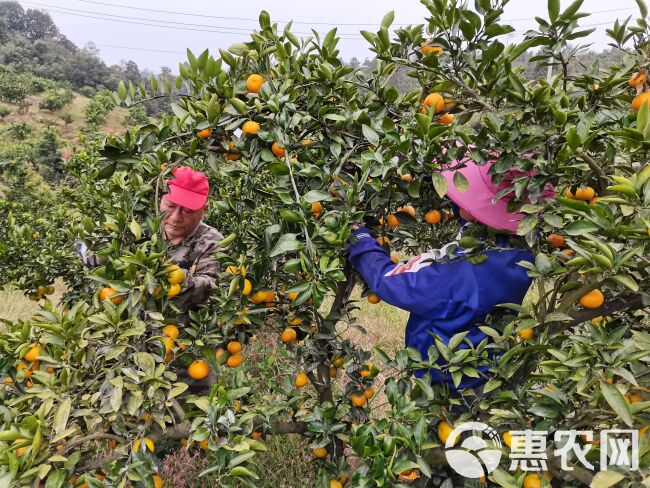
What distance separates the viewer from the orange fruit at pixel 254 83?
1340 mm

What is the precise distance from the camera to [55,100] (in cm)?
2138

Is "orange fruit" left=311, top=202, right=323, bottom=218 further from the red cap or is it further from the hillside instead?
the hillside

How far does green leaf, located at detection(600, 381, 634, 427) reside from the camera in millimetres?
866

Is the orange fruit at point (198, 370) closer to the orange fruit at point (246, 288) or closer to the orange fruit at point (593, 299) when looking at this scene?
the orange fruit at point (246, 288)

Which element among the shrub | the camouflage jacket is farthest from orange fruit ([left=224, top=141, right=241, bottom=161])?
the shrub

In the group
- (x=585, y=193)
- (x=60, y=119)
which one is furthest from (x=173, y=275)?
(x=60, y=119)

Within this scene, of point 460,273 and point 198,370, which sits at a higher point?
point 460,273

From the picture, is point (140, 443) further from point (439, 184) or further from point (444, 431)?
point (439, 184)

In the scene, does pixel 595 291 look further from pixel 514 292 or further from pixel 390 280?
pixel 390 280

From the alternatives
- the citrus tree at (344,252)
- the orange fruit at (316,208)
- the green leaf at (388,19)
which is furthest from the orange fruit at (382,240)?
the green leaf at (388,19)

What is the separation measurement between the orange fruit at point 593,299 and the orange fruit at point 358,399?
80cm

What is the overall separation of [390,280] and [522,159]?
508mm

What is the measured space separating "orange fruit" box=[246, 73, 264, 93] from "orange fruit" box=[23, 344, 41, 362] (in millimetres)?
943

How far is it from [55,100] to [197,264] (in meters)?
24.0
